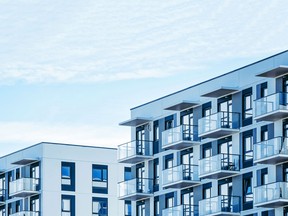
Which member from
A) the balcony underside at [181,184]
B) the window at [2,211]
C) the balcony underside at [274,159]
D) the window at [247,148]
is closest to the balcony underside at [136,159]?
the balcony underside at [181,184]

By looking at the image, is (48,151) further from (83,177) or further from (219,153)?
(219,153)

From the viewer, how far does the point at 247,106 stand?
69.7m

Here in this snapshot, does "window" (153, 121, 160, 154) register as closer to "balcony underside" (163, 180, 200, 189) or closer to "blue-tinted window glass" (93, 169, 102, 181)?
"balcony underside" (163, 180, 200, 189)

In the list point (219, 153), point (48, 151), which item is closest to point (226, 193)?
point (219, 153)

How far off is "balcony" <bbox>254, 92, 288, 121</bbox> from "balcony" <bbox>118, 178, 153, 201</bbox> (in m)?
15.6

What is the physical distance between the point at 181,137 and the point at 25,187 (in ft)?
75.3

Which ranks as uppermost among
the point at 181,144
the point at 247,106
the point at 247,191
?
the point at 247,106

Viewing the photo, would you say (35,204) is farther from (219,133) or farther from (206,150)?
(219,133)

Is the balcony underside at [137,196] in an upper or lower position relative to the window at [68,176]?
lower

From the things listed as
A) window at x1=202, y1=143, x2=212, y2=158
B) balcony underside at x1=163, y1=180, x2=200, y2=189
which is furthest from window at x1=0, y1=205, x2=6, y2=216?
window at x1=202, y1=143, x2=212, y2=158

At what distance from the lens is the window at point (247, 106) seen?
6925 cm

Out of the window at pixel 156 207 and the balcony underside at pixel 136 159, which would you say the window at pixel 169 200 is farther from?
the balcony underside at pixel 136 159

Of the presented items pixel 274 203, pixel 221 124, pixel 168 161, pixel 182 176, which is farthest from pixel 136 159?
pixel 274 203

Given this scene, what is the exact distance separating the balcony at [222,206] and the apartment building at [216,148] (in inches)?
2.3
